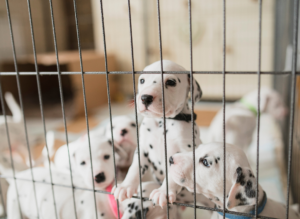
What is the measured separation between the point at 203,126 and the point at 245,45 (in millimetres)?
1495

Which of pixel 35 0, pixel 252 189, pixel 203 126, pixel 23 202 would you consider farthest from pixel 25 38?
pixel 252 189

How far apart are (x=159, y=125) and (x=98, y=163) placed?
0.27 m

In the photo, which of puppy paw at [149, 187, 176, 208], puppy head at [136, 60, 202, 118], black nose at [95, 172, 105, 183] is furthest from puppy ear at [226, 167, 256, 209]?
black nose at [95, 172, 105, 183]

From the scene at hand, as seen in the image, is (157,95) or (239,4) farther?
(239,4)

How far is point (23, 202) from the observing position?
47.4 inches

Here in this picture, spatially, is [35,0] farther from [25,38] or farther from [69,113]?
[69,113]

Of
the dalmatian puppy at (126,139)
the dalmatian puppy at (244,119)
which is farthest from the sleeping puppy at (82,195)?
the dalmatian puppy at (244,119)

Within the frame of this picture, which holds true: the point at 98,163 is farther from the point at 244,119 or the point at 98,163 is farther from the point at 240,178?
the point at 244,119

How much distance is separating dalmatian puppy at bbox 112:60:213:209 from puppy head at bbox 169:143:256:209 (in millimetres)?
84

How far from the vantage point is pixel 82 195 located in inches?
44.6

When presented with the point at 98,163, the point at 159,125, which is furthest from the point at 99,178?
the point at 159,125

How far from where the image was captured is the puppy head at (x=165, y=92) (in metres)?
0.91

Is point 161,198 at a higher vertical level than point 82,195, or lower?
higher

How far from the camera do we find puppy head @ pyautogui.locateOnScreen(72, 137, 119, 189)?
3.55 feet
